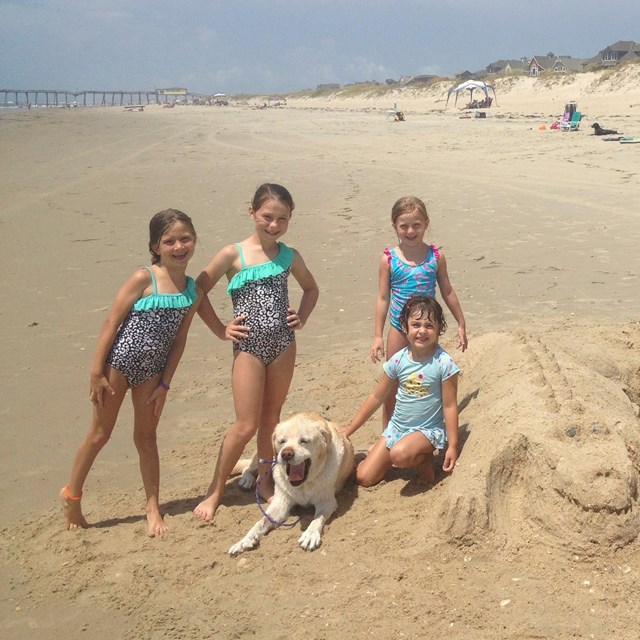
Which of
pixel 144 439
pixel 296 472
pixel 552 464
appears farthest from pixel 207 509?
pixel 552 464

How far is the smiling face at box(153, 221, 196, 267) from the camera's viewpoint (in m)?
3.83

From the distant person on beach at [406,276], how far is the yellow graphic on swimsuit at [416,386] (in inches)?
15.3

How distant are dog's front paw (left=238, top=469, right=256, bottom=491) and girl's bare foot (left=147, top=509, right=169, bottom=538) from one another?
62cm

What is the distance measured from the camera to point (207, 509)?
161 inches

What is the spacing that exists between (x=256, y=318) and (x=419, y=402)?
1079 mm

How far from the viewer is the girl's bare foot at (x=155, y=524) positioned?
3.95 m

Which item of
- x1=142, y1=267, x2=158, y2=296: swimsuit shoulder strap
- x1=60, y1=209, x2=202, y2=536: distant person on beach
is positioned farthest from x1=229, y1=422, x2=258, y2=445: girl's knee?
x1=142, y1=267, x2=158, y2=296: swimsuit shoulder strap

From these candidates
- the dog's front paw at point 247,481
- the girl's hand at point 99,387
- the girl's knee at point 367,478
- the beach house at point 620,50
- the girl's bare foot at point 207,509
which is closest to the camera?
the girl's hand at point 99,387

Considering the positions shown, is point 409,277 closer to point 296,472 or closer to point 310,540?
point 296,472

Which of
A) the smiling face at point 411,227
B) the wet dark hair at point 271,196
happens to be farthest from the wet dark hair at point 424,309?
the wet dark hair at point 271,196

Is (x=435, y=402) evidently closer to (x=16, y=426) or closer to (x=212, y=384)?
(x=212, y=384)

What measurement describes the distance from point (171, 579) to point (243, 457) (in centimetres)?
151

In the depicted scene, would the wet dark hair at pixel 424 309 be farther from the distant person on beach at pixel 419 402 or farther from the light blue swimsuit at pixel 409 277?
the light blue swimsuit at pixel 409 277

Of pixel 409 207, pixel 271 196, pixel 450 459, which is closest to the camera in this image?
pixel 450 459
